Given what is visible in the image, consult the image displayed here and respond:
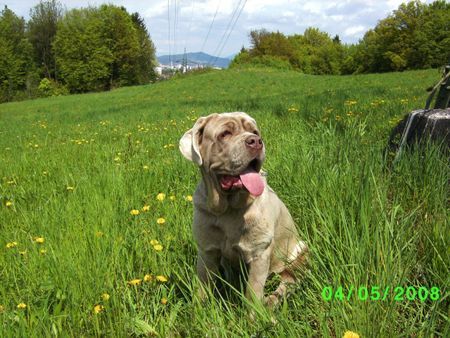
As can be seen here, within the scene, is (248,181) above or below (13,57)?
below

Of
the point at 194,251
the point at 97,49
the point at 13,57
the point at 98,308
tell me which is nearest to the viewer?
the point at 98,308

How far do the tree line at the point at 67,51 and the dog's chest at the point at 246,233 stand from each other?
6194 centimetres

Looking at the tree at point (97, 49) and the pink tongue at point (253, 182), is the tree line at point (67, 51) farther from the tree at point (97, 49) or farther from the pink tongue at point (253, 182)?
the pink tongue at point (253, 182)

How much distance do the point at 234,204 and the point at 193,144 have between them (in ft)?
1.51

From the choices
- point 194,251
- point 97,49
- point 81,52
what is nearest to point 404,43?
point 97,49

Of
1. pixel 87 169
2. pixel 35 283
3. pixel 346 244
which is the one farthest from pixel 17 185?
pixel 346 244

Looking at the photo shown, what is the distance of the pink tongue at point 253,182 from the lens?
235 centimetres

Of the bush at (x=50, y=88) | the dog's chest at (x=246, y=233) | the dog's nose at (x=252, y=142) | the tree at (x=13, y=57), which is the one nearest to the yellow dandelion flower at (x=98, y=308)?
the dog's chest at (x=246, y=233)

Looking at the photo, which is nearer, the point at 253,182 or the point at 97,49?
the point at 253,182

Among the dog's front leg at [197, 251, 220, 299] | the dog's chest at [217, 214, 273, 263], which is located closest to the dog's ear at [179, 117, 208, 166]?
the dog's chest at [217, 214, 273, 263]

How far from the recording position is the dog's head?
94.0 inches

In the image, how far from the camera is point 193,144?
254 centimetres

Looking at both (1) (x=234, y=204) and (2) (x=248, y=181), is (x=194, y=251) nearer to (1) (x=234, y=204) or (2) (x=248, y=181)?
(1) (x=234, y=204)

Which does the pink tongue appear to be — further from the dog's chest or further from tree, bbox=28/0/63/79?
A: tree, bbox=28/0/63/79
